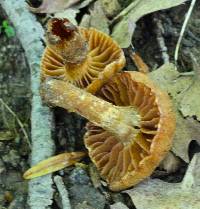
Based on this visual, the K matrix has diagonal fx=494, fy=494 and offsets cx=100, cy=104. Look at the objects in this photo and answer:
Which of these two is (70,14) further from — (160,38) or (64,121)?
(64,121)

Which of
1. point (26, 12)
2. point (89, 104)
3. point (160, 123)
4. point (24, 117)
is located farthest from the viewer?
point (26, 12)

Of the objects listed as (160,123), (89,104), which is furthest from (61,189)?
(160,123)

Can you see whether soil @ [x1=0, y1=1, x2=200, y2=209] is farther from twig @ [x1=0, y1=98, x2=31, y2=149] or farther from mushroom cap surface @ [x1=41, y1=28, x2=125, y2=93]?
mushroom cap surface @ [x1=41, y1=28, x2=125, y2=93]

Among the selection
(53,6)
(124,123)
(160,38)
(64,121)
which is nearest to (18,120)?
(64,121)

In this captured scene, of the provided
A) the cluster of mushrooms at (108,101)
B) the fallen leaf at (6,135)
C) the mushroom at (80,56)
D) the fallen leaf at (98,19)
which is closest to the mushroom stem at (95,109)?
the cluster of mushrooms at (108,101)

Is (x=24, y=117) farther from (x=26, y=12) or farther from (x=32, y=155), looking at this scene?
(x=26, y=12)

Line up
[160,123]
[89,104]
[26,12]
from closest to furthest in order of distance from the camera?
[160,123]
[89,104]
[26,12]

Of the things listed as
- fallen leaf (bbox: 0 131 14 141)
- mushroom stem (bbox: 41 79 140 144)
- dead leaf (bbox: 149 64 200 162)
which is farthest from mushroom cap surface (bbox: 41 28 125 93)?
fallen leaf (bbox: 0 131 14 141)
